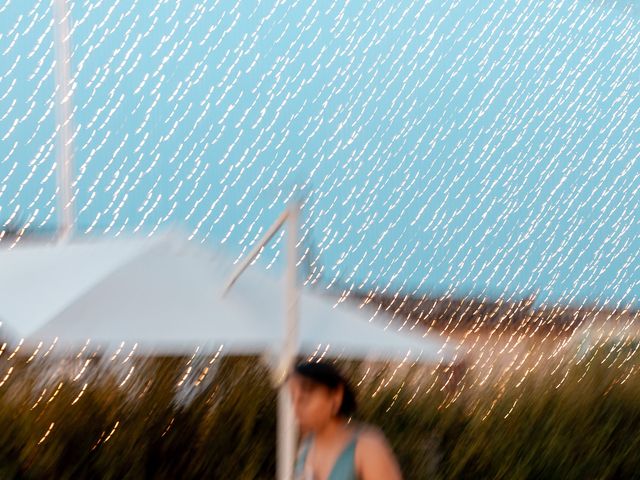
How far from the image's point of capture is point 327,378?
3.31 m

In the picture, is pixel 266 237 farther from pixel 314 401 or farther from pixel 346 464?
pixel 346 464

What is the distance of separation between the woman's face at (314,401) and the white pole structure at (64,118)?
4390 mm

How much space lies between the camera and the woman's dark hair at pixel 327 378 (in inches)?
130

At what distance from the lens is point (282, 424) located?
432 centimetres

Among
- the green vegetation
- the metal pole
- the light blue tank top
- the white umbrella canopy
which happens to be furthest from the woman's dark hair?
the green vegetation

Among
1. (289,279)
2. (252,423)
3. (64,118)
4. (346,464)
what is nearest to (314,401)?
(346,464)

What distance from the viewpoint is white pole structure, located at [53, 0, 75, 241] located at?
7.41 meters

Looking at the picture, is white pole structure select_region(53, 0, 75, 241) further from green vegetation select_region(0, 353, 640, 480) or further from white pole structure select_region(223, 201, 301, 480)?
white pole structure select_region(223, 201, 301, 480)

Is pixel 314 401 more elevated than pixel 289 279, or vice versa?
pixel 289 279

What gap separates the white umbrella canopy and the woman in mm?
442

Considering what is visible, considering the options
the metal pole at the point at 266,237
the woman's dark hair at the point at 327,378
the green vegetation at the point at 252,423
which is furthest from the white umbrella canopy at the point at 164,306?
the green vegetation at the point at 252,423

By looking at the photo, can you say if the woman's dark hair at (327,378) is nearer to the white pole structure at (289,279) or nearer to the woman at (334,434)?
the woman at (334,434)

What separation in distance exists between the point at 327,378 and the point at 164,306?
2.42 ft

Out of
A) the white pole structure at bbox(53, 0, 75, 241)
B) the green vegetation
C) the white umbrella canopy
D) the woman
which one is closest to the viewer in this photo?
the woman
